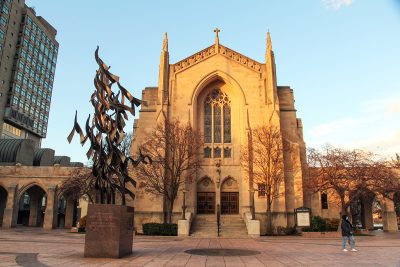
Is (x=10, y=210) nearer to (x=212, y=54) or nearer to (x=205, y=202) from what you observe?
(x=205, y=202)

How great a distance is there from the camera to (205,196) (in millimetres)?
36938

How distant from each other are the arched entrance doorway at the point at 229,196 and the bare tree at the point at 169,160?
4444 mm

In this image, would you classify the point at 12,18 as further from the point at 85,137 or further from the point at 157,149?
the point at 85,137

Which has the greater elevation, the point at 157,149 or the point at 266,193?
the point at 157,149

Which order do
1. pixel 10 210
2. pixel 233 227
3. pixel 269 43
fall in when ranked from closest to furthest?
pixel 233 227
pixel 10 210
pixel 269 43

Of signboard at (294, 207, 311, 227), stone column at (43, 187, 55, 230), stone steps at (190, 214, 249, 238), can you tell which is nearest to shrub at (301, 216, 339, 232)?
signboard at (294, 207, 311, 227)

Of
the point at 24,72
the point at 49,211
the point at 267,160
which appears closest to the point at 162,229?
the point at 267,160

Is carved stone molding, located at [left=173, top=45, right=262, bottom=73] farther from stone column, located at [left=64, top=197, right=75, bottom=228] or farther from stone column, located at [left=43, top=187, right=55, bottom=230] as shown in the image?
stone column, located at [left=64, top=197, right=75, bottom=228]

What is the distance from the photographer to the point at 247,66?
39312 millimetres

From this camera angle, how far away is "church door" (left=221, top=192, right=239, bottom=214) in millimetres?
36312

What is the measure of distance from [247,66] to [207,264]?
31026 mm

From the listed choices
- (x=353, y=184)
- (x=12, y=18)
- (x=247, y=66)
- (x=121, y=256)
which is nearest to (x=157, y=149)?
(x=247, y=66)

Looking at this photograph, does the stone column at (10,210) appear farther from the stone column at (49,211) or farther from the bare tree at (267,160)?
the bare tree at (267,160)

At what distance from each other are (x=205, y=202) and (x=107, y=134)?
24.2 metres
